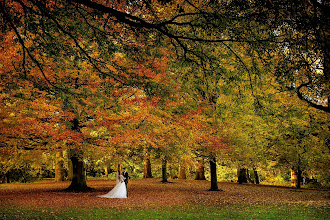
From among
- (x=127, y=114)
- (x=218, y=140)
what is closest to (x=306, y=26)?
(x=127, y=114)

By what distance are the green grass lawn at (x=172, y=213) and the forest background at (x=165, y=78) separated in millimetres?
3822

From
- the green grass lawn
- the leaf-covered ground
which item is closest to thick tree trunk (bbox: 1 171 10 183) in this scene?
the leaf-covered ground

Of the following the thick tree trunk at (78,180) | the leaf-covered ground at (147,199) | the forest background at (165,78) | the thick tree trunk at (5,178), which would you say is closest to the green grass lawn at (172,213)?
the leaf-covered ground at (147,199)

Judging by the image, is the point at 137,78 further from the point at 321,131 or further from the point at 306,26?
the point at 321,131

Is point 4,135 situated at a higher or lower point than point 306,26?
lower

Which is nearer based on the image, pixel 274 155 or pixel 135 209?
pixel 135 209

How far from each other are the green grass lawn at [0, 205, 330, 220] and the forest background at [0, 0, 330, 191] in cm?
382

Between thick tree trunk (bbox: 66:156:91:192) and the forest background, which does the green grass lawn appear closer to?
the forest background

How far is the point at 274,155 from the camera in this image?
89.9 ft

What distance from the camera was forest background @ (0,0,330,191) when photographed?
719cm

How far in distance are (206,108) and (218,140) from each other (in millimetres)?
4699

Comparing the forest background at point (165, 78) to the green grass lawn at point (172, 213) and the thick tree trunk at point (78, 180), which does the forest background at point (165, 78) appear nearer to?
the thick tree trunk at point (78, 180)

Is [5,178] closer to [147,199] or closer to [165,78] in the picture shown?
[147,199]

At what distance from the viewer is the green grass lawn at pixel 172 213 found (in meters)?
11.1
